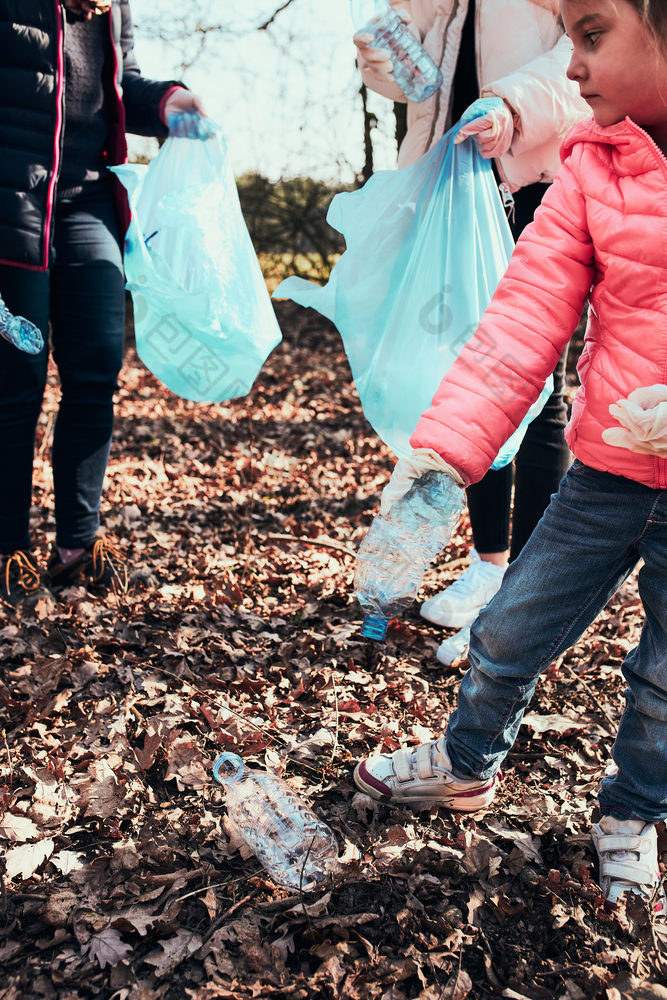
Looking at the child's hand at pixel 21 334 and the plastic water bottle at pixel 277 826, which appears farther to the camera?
the child's hand at pixel 21 334

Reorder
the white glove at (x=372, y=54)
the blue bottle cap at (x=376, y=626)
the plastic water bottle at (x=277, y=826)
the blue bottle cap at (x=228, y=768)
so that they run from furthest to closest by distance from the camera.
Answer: the white glove at (x=372, y=54)
the blue bottle cap at (x=228, y=768)
the plastic water bottle at (x=277, y=826)
the blue bottle cap at (x=376, y=626)

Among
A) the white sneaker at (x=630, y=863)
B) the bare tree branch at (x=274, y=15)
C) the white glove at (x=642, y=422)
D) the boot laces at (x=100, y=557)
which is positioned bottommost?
the boot laces at (x=100, y=557)

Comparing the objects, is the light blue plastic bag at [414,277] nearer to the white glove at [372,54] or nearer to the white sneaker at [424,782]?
the white glove at [372,54]

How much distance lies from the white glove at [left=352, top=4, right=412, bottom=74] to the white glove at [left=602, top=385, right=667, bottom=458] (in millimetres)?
1498

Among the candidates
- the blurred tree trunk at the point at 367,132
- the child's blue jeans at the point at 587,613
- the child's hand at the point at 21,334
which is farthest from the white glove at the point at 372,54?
the blurred tree trunk at the point at 367,132

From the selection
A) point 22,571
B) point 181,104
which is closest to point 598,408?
point 181,104

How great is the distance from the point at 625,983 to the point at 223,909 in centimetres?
88

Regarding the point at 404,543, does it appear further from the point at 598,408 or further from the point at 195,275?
the point at 195,275

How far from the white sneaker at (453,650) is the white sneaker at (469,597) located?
0.17 meters

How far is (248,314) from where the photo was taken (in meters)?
3.13

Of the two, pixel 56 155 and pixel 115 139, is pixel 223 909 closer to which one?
pixel 56 155

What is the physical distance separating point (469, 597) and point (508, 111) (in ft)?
5.27

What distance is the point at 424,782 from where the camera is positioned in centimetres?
213

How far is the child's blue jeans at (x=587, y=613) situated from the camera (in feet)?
5.72
